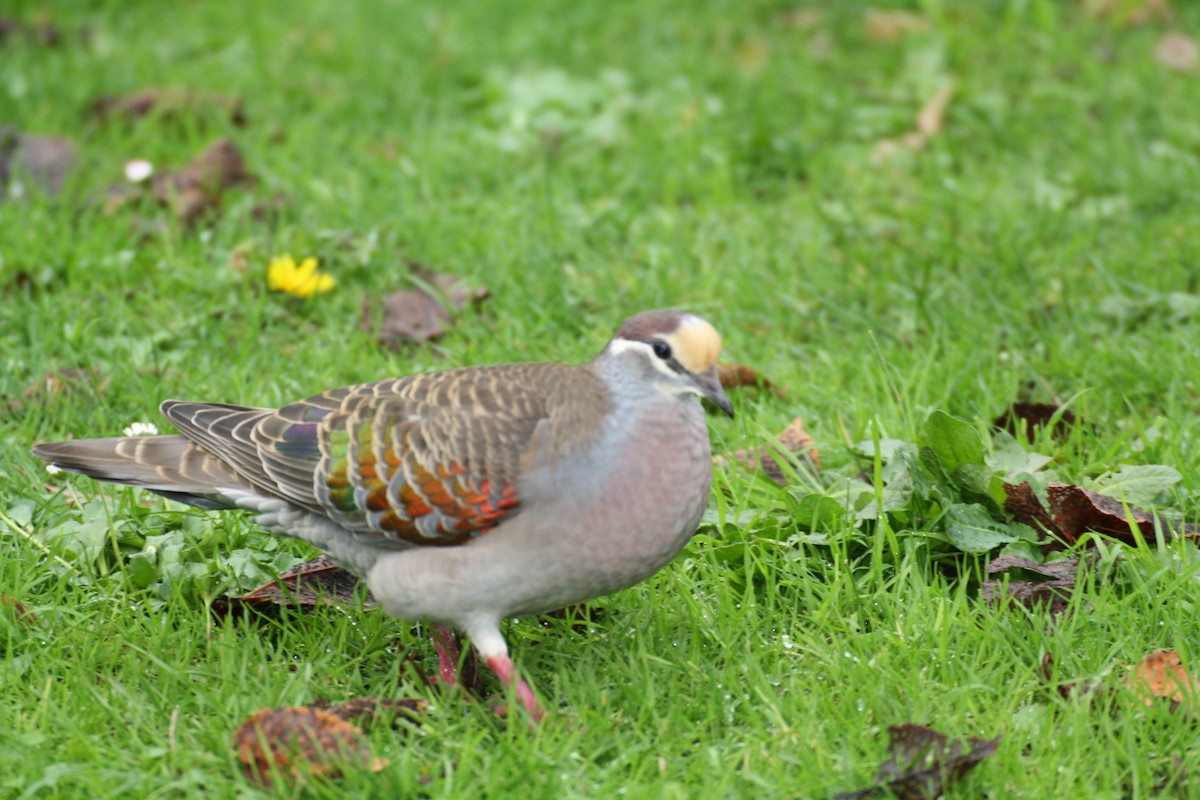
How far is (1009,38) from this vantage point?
292 inches

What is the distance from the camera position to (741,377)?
474 cm

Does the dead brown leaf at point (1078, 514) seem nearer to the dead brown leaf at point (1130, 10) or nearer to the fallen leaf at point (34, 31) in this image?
the dead brown leaf at point (1130, 10)

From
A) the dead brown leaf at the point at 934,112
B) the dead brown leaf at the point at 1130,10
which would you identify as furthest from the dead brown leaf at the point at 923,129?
the dead brown leaf at the point at 1130,10

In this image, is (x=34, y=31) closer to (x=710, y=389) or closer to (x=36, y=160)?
(x=36, y=160)

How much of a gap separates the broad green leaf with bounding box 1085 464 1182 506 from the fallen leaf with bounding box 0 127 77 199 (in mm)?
4480

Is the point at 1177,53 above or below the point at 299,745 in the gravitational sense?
Result: above

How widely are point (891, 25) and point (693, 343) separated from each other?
4942mm

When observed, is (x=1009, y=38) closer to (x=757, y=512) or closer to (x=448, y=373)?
(x=757, y=512)

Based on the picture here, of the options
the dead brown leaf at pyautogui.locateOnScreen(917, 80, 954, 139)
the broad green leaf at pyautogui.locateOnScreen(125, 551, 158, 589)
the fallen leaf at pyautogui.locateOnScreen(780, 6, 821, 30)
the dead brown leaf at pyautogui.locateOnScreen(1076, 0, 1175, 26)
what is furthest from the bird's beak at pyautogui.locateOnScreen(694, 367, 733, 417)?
the dead brown leaf at pyautogui.locateOnScreen(1076, 0, 1175, 26)

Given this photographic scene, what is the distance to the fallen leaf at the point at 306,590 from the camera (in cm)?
371

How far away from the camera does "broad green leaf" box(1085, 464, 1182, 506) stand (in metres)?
3.81

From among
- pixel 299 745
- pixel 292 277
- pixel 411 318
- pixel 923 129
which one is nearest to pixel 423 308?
pixel 411 318

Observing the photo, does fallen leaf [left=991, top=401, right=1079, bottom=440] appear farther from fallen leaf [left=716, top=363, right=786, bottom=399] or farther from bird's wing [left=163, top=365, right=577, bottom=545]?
bird's wing [left=163, top=365, right=577, bottom=545]

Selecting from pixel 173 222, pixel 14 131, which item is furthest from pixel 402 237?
pixel 14 131
